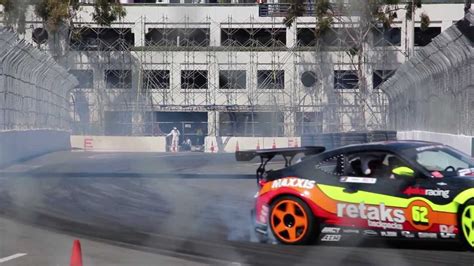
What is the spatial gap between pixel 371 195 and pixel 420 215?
0.54 meters

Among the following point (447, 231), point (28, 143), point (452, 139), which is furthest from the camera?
point (28, 143)

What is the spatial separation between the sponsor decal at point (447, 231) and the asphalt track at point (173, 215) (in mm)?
184

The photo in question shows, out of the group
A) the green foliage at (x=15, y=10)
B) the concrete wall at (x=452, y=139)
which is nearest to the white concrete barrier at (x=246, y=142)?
the concrete wall at (x=452, y=139)

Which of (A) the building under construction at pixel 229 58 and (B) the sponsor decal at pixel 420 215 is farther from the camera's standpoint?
(A) the building under construction at pixel 229 58

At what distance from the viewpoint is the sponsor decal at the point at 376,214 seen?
8586mm

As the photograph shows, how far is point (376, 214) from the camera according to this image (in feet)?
28.5

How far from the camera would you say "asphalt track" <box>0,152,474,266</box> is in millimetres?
8328

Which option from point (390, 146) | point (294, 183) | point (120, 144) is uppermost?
point (390, 146)

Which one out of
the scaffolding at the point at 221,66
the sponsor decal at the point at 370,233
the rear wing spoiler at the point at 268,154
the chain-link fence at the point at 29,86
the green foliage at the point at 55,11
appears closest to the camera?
the sponsor decal at the point at 370,233

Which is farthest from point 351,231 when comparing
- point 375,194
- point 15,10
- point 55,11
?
point 55,11

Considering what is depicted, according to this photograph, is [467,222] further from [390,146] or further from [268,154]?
[268,154]

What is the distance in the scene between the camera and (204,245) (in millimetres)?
8945

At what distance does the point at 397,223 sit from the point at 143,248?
2.52 metres

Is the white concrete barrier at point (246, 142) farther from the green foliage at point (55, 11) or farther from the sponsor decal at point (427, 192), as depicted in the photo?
the sponsor decal at point (427, 192)
